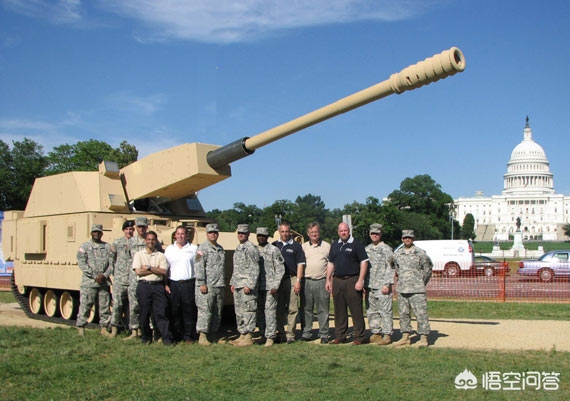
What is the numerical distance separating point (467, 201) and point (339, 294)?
15956cm

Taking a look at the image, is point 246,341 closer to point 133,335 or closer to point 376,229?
point 133,335

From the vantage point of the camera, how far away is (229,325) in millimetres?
11844

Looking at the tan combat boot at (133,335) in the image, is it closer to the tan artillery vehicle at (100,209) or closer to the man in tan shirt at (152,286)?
the man in tan shirt at (152,286)

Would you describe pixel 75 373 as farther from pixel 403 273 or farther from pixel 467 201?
pixel 467 201

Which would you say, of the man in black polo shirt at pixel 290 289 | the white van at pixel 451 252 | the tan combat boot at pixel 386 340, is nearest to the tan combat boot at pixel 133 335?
the man in black polo shirt at pixel 290 289

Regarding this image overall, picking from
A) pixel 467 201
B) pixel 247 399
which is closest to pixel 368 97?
pixel 247 399

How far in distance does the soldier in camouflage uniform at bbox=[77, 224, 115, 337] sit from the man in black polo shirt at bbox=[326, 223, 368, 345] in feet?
11.6

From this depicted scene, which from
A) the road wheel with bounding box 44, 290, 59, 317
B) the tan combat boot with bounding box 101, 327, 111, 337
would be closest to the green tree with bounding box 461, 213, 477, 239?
the road wheel with bounding box 44, 290, 59, 317

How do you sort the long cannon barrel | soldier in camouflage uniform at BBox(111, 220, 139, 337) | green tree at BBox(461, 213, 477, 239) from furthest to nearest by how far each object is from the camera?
1. green tree at BBox(461, 213, 477, 239)
2. soldier in camouflage uniform at BBox(111, 220, 139, 337)
3. the long cannon barrel

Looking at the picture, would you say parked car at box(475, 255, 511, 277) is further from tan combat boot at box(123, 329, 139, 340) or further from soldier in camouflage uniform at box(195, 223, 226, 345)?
tan combat boot at box(123, 329, 139, 340)

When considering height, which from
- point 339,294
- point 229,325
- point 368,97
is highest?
point 368,97

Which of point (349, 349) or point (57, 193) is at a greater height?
point (57, 193)

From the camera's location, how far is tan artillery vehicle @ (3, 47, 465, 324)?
11102mm

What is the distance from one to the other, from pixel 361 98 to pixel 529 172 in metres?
158
